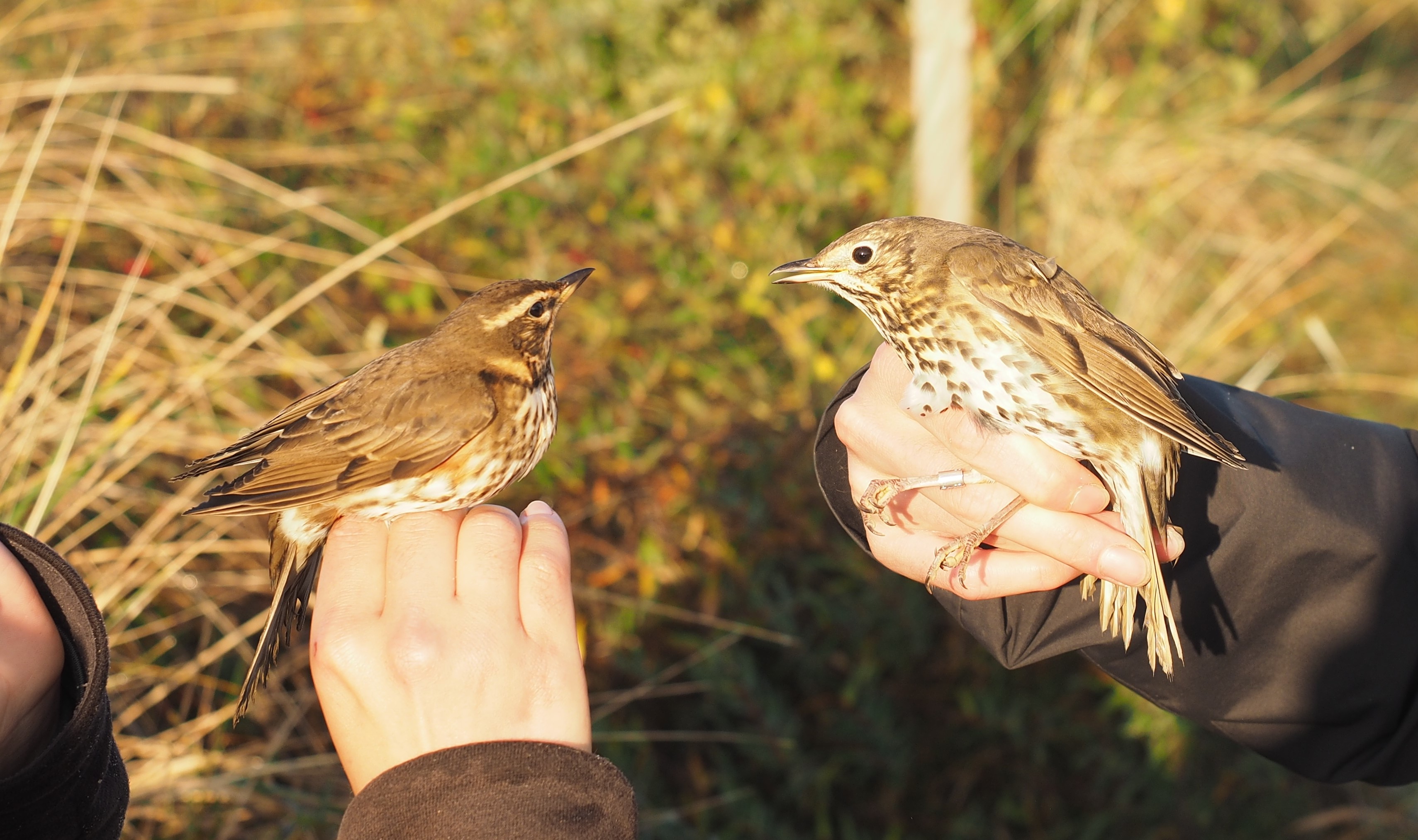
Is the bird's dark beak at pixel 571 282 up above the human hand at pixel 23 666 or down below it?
above

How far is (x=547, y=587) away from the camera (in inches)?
82.7

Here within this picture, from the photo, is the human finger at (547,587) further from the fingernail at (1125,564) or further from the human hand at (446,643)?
the fingernail at (1125,564)

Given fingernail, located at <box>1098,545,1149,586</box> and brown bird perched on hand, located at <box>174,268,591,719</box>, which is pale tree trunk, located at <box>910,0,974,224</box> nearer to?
brown bird perched on hand, located at <box>174,268,591,719</box>

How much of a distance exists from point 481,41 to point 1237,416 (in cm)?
507

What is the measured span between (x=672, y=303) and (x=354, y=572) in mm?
3493

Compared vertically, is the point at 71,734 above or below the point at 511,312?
below

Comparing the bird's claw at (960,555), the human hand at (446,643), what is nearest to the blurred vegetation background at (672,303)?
the bird's claw at (960,555)

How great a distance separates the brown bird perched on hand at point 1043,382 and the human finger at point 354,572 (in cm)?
114

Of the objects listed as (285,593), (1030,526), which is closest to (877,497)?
(1030,526)

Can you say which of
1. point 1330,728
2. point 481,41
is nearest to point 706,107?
point 481,41

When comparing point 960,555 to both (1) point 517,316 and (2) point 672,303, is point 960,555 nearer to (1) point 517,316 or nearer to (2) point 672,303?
(1) point 517,316

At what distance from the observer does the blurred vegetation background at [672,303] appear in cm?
392

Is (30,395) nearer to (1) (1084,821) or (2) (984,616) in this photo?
(2) (984,616)

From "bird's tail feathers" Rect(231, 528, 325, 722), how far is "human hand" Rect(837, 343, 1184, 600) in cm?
135
